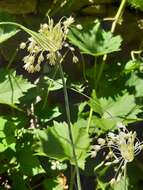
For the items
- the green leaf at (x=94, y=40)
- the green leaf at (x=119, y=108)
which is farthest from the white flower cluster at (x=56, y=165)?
the green leaf at (x=94, y=40)

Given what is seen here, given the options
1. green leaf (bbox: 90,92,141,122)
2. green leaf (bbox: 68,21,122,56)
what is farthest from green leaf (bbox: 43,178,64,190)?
green leaf (bbox: 68,21,122,56)

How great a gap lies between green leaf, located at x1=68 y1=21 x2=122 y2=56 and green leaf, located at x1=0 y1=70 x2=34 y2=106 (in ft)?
0.59

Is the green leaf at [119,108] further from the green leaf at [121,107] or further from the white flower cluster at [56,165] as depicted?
the white flower cluster at [56,165]

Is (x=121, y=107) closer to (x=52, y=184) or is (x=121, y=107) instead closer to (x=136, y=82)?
(x=136, y=82)

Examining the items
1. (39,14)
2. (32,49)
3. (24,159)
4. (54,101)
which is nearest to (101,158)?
(54,101)

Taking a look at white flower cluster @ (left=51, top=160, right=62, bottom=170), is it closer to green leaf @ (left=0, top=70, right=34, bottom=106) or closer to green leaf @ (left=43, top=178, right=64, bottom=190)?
green leaf @ (left=43, top=178, right=64, bottom=190)

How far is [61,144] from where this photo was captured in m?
1.37

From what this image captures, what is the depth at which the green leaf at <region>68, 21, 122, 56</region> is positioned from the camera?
1550 millimetres

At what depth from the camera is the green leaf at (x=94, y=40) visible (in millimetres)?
1550

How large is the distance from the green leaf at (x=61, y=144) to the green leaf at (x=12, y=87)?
0.44ft

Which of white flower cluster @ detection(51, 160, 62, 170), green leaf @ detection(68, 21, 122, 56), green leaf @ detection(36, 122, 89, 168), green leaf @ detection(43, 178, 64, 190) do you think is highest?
green leaf @ detection(68, 21, 122, 56)

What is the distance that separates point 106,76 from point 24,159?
1.24 feet

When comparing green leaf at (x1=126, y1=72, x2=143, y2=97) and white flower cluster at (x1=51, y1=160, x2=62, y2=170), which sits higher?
green leaf at (x1=126, y1=72, x2=143, y2=97)

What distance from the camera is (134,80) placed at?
1685 millimetres
